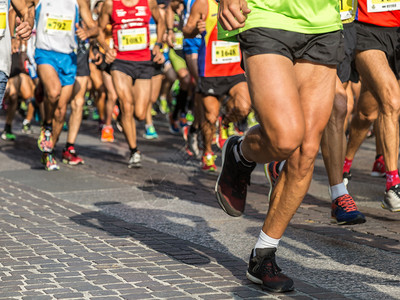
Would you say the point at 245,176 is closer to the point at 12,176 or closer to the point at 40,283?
the point at 40,283

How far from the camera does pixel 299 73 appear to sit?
4.24m

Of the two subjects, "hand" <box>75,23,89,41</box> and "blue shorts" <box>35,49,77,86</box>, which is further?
"hand" <box>75,23,89,41</box>

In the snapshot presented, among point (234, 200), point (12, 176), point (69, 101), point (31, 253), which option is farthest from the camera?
point (69, 101)

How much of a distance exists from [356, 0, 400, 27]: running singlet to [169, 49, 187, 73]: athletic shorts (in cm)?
740

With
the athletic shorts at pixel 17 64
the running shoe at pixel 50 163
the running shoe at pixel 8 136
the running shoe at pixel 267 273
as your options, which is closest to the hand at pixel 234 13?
the running shoe at pixel 267 273

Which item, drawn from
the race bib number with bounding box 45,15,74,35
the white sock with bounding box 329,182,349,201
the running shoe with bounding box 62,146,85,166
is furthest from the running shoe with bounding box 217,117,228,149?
the white sock with bounding box 329,182,349,201

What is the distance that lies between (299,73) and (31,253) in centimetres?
191

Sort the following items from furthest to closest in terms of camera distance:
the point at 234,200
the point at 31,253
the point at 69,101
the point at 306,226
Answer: the point at 69,101 < the point at 306,226 < the point at 31,253 < the point at 234,200

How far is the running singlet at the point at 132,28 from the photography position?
33.8ft

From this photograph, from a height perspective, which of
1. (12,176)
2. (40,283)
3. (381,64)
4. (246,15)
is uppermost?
(246,15)

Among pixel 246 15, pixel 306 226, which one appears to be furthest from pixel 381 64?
pixel 246 15

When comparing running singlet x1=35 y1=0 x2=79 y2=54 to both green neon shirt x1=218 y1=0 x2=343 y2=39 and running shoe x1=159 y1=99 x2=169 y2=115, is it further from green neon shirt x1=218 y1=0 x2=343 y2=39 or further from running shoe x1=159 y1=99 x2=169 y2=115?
running shoe x1=159 y1=99 x2=169 y2=115

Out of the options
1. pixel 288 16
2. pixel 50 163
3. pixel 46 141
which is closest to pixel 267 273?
pixel 288 16

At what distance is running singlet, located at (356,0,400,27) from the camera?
6465mm
